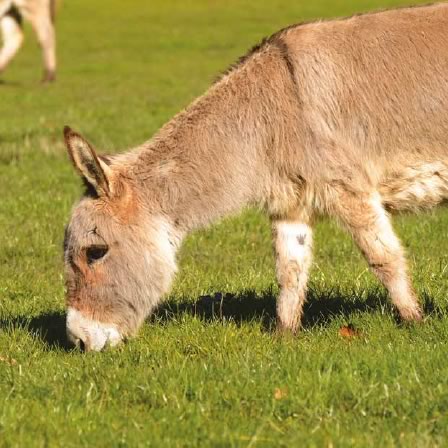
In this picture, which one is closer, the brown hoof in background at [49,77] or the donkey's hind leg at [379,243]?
the donkey's hind leg at [379,243]

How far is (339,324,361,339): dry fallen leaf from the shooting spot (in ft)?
19.4

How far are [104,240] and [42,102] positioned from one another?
51.9 ft

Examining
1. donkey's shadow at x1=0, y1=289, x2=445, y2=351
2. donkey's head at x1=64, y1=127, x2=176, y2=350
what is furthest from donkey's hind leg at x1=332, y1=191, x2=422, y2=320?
donkey's head at x1=64, y1=127, x2=176, y2=350

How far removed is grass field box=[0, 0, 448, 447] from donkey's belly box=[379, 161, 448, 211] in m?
0.70

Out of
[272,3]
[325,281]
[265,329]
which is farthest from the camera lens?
[272,3]

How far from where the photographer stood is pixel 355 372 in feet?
16.1

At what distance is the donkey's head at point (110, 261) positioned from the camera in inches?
230

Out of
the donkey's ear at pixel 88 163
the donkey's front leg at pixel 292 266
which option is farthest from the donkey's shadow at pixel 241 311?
the donkey's ear at pixel 88 163

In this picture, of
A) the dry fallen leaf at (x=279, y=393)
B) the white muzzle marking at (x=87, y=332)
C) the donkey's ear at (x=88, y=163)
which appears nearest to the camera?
the dry fallen leaf at (x=279, y=393)

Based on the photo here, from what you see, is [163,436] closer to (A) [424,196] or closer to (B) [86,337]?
(B) [86,337]

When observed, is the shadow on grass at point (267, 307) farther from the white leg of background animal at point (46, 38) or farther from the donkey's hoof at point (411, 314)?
the white leg of background animal at point (46, 38)

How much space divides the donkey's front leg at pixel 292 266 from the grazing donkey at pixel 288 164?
0.15m

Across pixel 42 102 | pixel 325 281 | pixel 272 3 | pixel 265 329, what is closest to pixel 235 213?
pixel 265 329

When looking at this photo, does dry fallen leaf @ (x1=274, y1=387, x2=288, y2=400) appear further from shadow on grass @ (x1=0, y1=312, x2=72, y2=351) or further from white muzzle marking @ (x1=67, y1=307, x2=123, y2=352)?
shadow on grass @ (x1=0, y1=312, x2=72, y2=351)
